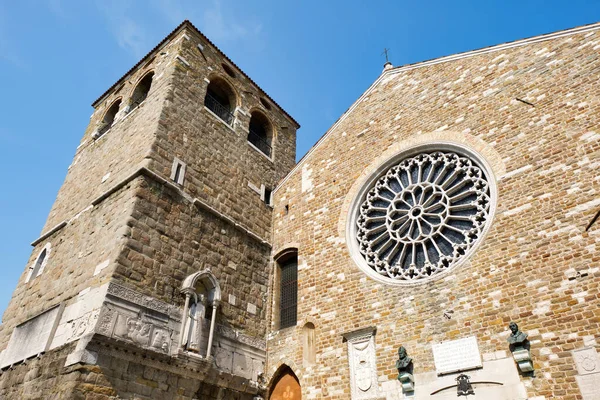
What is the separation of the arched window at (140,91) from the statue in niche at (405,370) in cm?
976

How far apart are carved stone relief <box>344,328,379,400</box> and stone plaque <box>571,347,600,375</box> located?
3.10m

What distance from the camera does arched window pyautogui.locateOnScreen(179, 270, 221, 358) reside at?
829cm

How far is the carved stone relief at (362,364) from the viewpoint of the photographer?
784 centimetres

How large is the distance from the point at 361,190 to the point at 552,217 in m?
4.02

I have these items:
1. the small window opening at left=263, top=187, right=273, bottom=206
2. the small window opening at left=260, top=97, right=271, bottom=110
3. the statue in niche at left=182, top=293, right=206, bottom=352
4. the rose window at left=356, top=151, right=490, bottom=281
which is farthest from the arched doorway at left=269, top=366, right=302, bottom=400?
the small window opening at left=260, top=97, right=271, bottom=110

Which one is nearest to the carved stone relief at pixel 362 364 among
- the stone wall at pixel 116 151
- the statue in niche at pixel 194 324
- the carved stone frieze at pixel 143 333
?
the statue in niche at pixel 194 324

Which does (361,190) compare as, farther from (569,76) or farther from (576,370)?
(576,370)

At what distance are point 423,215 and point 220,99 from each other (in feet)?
24.1

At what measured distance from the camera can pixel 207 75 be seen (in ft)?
41.7

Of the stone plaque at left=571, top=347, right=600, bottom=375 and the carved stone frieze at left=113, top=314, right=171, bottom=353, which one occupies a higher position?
the carved stone frieze at left=113, top=314, right=171, bottom=353

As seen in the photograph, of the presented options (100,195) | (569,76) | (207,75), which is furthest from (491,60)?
(100,195)

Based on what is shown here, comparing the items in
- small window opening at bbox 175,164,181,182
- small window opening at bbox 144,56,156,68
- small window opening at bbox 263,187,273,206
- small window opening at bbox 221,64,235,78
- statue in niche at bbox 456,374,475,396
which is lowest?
statue in niche at bbox 456,374,475,396

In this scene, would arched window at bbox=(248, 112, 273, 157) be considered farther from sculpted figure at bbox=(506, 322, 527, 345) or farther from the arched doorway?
sculpted figure at bbox=(506, 322, 527, 345)

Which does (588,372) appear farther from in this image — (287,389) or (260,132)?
(260,132)
